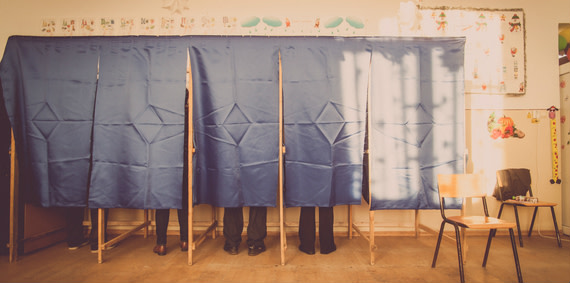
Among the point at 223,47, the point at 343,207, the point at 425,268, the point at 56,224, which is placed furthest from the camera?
the point at 343,207

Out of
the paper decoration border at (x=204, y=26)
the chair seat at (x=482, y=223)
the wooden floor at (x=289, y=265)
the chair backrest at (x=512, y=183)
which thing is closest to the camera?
the chair seat at (x=482, y=223)

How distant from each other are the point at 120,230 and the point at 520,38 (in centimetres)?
528

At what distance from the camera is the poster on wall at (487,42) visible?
119 inches

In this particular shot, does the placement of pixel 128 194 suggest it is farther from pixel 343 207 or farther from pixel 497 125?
pixel 497 125

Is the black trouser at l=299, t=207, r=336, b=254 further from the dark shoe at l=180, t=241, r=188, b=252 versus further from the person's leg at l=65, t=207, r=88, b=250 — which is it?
the person's leg at l=65, t=207, r=88, b=250

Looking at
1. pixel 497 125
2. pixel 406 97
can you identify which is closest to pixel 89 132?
pixel 406 97

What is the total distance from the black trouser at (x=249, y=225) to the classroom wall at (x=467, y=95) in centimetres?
58

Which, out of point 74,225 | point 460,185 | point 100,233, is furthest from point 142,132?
point 460,185

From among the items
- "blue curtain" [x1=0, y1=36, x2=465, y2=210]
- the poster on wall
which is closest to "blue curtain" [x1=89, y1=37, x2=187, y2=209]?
"blue curtain" [x1=0, y1=36, x2=465, y2=210]

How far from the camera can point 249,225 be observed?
2451 millimetres

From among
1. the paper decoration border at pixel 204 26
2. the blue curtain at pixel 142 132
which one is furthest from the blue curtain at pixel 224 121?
the paper decoration border at pixel 204 26

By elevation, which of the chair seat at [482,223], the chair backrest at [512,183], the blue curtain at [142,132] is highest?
the blue curtain at [142,132]

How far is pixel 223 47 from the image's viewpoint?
2330 mm

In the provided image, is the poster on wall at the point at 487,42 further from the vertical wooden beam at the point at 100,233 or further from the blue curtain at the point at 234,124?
the vertical wooden beam at the point at 100,233
